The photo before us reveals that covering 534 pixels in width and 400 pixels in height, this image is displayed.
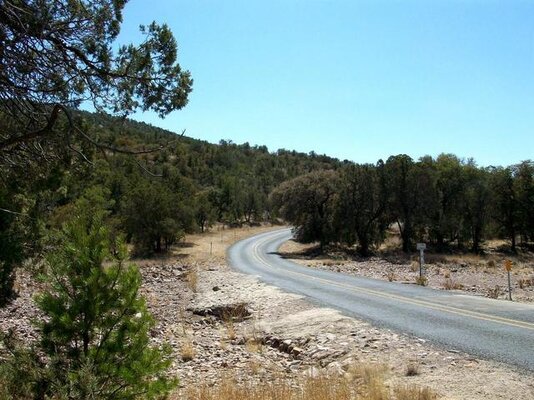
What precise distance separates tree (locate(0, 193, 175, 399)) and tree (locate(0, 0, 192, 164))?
174cm

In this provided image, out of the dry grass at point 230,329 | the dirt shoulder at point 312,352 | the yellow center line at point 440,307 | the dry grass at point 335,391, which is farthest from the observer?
the dry grass at point 230,329

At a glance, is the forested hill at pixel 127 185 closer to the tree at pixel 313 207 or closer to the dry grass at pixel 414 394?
the dry grass at pixel 414 394

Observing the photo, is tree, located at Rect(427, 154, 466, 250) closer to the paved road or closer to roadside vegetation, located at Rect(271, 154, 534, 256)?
roadside vegetation, located at Rect(271, 154, 534, 256)

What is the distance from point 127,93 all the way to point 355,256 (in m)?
42.9

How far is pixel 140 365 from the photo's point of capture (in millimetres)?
6281

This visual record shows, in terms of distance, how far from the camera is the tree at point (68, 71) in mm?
7051

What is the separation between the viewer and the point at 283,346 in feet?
43.0

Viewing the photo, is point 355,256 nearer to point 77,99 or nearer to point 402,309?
point 402,309

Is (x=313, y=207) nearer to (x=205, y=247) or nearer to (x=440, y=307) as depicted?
(x=205, y=247)

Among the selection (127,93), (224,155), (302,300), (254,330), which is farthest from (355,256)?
(224,155)

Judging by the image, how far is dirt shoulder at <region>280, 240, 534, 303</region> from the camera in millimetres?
22953

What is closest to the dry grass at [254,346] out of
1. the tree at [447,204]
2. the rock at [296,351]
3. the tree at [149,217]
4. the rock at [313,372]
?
the rock at [296,351]

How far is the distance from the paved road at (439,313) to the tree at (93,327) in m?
6.64

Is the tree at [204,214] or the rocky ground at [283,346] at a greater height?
the tree at [204,214]
